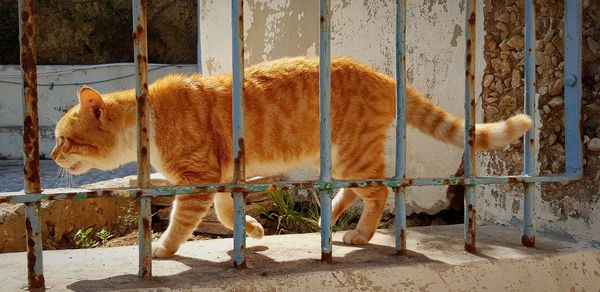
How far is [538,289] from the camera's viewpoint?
2.30 metres

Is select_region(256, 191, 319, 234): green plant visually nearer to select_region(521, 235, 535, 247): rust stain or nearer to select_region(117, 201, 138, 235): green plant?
select_region(117, 201, 138, 235): green plant

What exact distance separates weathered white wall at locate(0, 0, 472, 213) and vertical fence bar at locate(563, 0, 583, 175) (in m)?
1.19

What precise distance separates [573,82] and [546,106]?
24 centimetres

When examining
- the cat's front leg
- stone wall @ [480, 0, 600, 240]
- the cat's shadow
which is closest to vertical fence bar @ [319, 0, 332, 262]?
the cat's shadow

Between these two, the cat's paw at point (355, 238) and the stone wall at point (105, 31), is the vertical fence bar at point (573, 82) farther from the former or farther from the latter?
the stone wall at point (105, 31)

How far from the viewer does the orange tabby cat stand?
2744 millimetres

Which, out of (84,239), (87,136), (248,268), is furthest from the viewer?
(84,239)

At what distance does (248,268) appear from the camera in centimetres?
212

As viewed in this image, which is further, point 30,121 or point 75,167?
point 75,167

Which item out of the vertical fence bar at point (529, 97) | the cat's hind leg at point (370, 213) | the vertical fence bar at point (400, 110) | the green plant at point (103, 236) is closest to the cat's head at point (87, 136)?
the cat's hind leg at point (370, 213)

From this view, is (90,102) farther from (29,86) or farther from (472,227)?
(472,227)

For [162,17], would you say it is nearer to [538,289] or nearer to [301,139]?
[301,139]

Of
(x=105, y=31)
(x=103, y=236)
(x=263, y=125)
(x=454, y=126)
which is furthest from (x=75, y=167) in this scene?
(x=105, y=31)

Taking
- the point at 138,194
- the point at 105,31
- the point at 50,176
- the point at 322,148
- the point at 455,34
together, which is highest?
the point at 105,31
